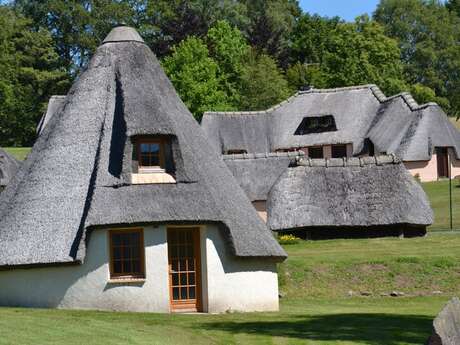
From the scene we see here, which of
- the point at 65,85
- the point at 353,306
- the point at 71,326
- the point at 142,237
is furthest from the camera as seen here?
the point at 65,85

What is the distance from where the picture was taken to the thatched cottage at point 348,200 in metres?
47.7

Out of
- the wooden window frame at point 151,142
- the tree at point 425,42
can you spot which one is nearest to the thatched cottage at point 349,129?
the wooden window frame at point 151,142

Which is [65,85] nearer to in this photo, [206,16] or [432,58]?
[206,16]

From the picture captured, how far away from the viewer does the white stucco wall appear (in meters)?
29.5

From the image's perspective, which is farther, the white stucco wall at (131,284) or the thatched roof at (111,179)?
the thatched roof at (111,179)

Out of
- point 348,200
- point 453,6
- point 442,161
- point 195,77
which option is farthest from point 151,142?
point 453,6

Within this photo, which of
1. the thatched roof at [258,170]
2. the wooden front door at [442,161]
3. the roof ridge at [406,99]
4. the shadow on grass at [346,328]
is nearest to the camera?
the shadow on grass at [346,328]

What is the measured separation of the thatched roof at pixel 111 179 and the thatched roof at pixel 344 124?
38095 millimetres

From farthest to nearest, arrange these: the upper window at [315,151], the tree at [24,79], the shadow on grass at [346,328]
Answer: the tree at [24,79], the upper window at [315,151], the shadow on grass at [346,328]

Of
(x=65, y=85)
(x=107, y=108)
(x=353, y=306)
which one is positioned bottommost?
(x=353, y=306)

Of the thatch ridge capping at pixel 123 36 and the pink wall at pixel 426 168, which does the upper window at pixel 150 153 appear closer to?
the thatch ridge capping at pixel 123 36

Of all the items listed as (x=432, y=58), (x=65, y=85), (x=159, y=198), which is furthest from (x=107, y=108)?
(x=432, y=58)

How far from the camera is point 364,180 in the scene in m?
48.9

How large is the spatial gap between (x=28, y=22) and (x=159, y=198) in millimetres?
73148
